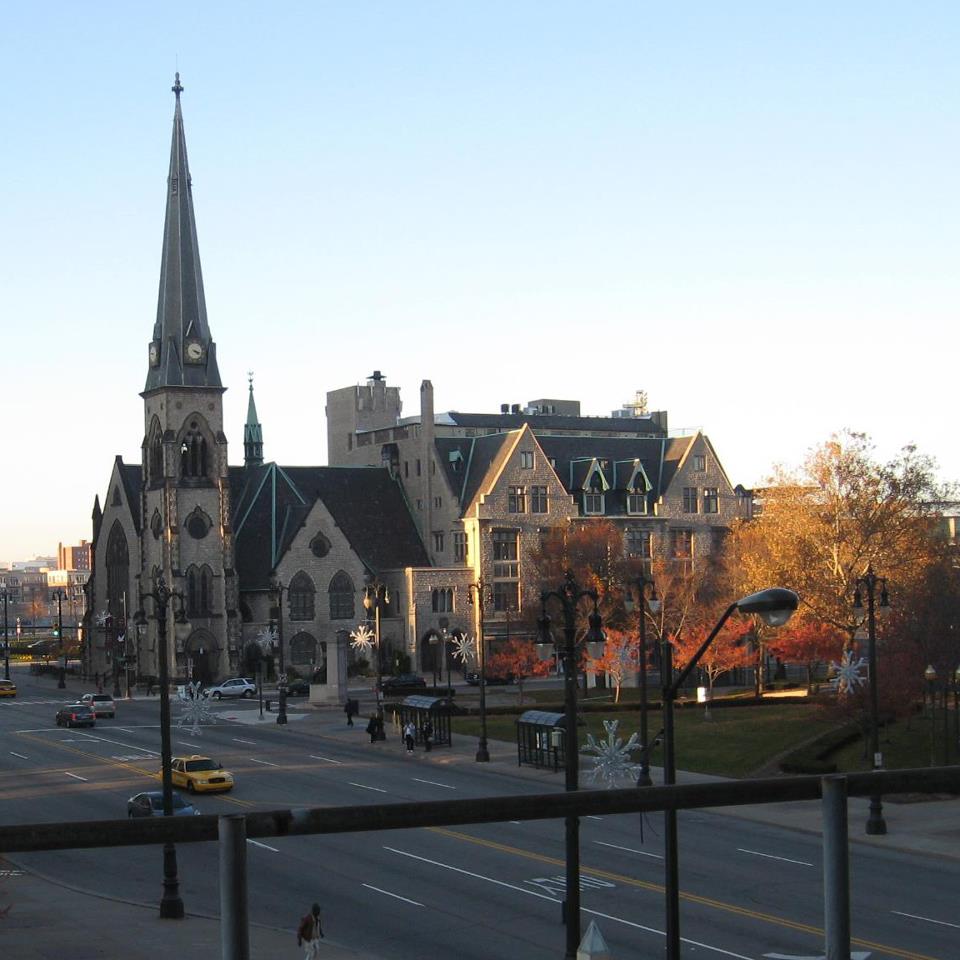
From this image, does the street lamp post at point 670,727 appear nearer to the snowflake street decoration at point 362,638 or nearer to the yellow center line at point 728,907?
the yellow center line at point 728,907

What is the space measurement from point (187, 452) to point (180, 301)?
11.2m

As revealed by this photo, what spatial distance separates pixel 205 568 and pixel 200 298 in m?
20.2

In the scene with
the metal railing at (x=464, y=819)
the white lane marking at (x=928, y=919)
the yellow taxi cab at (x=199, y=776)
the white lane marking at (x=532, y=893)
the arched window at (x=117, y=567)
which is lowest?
the yellow taxi cab at (x=199, y=776)

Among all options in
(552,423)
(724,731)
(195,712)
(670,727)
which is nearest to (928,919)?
(670,727)

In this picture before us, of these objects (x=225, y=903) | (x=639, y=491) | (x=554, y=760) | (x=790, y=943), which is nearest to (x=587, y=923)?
(x=790, y=943)

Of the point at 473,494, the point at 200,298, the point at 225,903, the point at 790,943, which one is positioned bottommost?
the point at 790,943

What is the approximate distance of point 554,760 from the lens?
5716 cm

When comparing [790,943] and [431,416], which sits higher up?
[431,416]

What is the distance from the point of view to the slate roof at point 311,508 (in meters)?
116

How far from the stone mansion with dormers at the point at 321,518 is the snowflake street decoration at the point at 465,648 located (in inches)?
45.6

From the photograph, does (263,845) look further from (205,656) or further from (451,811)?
(205,656)

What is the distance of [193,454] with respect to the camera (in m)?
112

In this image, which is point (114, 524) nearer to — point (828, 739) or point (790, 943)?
point (828, 739)

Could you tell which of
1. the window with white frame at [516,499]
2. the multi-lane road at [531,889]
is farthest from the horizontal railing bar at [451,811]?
the window with white frame at [516,499]
